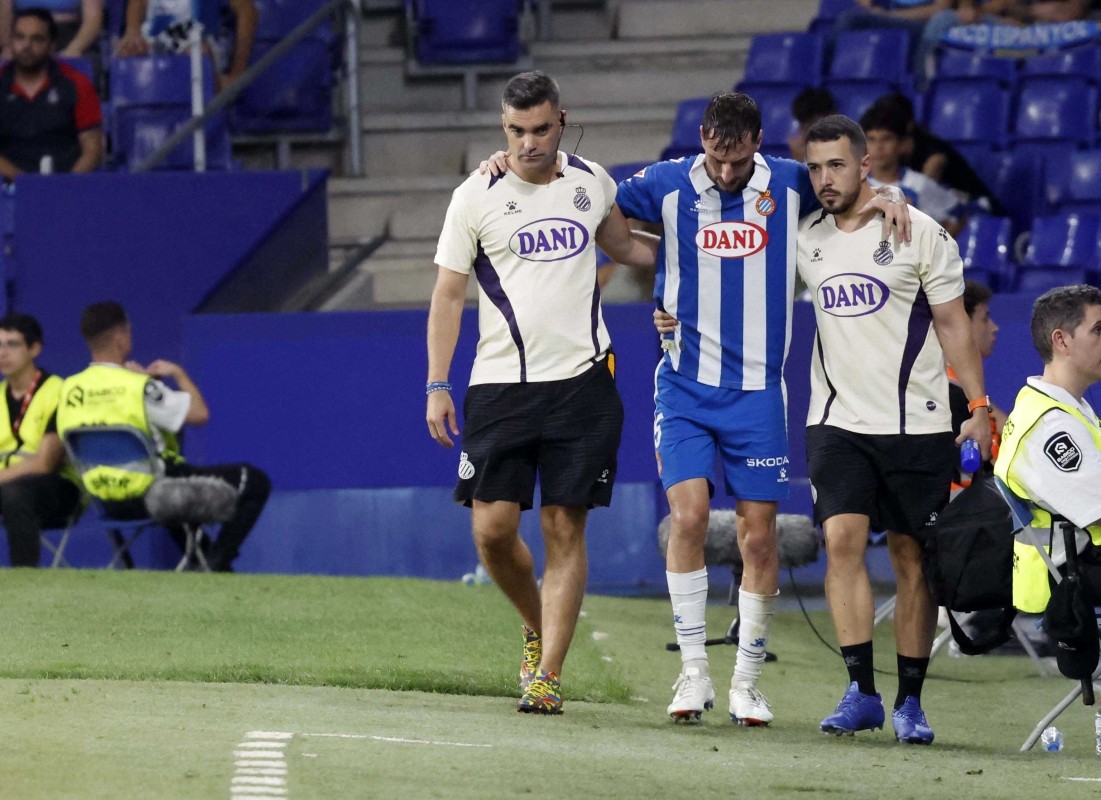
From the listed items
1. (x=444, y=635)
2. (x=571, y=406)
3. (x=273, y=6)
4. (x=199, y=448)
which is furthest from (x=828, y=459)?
(x=273, y=6)

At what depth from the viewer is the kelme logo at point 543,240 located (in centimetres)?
574

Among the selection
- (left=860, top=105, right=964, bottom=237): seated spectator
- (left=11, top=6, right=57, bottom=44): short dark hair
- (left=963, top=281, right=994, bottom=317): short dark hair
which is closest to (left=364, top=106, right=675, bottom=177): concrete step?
(left=11, top=6, right=57, bottom=44): short dark hair

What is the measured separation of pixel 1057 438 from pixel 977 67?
824 cm

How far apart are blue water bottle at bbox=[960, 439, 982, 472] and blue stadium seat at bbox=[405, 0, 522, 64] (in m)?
9.31

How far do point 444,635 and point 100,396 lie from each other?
113 inches

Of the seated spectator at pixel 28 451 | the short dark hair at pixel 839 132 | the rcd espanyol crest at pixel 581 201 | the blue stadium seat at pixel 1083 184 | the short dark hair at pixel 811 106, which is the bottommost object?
the seated spectator at pixel 28 451

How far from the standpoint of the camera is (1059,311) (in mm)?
5668

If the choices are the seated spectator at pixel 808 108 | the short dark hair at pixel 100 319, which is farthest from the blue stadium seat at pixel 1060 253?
the short dark hair at pixel 100 319

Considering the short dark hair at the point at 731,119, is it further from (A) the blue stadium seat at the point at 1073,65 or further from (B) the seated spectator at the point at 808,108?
(A) the blue stadium seat at the point at 1073,65

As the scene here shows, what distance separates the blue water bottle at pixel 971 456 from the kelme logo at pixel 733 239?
2.86ft

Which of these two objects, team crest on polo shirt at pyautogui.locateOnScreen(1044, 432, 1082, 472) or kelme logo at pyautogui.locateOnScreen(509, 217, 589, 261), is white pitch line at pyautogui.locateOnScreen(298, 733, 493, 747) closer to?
kelme logo at pyautogui.locateOnScreen(509, 217, 589, 261)

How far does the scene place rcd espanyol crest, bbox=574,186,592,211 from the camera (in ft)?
19.0

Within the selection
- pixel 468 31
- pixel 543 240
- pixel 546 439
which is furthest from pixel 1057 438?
pixel 468 31

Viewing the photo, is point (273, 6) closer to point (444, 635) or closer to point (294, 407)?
point (294, 407)
